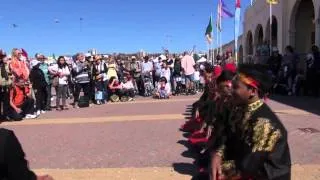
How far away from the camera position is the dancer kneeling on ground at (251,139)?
3.96 m

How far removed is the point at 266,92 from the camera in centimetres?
419

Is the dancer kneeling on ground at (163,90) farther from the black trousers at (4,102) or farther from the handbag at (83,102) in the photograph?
the black trousers at (4,102)

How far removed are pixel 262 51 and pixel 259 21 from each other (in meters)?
12.9

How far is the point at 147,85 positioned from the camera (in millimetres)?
24469

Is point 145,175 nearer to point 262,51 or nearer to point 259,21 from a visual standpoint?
point 262,51

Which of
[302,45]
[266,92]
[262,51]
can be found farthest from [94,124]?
[302,45]

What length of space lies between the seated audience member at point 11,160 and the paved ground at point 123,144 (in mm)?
4892

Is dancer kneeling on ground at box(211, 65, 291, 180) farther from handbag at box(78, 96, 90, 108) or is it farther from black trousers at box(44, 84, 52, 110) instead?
handbag at box(78, 96, 90, 108)

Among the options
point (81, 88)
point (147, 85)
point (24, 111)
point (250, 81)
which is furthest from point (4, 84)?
point (250, 81)

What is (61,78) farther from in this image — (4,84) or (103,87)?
(4,84)

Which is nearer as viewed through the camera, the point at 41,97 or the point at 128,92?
the point at 41,97

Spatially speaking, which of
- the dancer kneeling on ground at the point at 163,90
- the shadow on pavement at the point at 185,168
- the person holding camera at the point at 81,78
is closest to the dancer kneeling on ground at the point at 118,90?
the dancer kneeling on ground at the point at 163,90

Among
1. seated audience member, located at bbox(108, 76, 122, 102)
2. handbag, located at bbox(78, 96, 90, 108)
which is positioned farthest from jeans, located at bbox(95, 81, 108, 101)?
handbag, located at bbox(78, 96, 90, 108)

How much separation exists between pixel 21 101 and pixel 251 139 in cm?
1186
